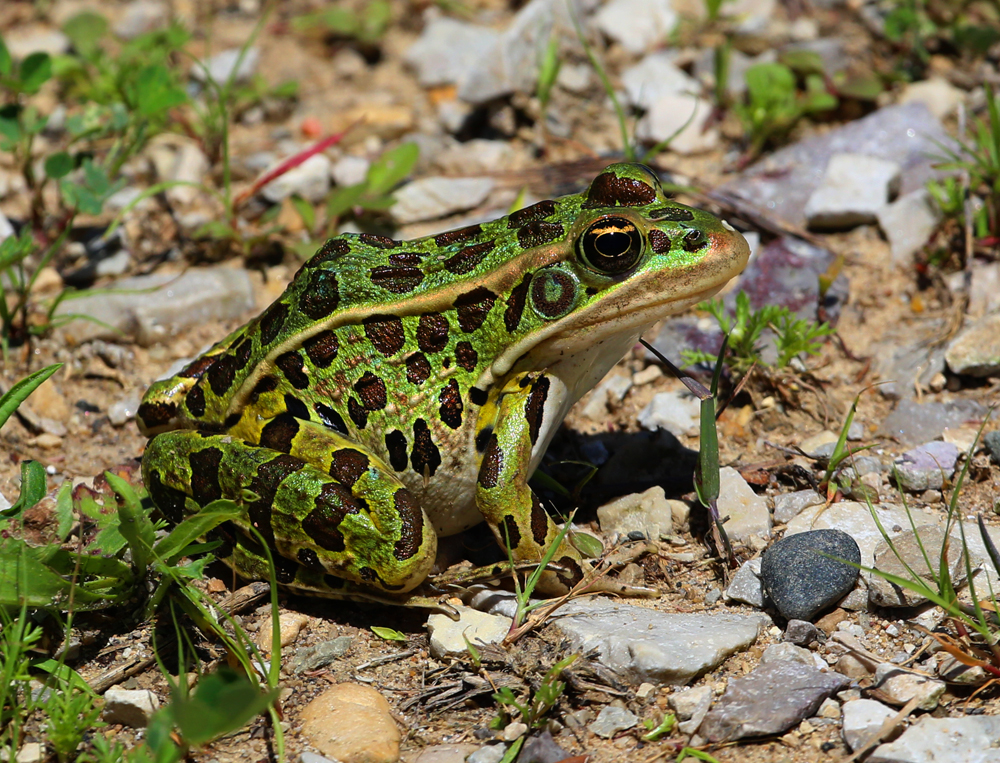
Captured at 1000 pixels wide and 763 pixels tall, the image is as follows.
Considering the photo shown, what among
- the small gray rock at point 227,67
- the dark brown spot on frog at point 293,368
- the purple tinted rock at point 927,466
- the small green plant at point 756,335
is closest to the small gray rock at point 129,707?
the dark brown spot on frog at point 293,368

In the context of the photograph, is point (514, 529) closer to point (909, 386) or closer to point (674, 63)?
point (909, 386)

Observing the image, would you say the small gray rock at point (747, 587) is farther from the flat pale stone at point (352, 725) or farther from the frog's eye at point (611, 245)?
the flat pale stone at point (352, 725)

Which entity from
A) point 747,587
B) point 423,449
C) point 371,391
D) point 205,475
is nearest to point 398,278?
point 371,391

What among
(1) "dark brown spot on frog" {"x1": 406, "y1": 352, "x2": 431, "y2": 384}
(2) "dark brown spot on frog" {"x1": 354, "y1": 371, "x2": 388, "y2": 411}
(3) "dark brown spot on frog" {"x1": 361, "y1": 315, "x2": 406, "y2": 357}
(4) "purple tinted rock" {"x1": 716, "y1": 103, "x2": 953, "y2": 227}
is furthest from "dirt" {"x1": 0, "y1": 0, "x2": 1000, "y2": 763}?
(3) "dark brown spot on frog" {"x1": 361, "y1": 315, "x2": 406, "y2": 357}

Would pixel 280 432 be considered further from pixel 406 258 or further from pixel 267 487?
pixel 406 258

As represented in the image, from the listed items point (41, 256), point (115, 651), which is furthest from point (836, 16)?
point (115, 651)
